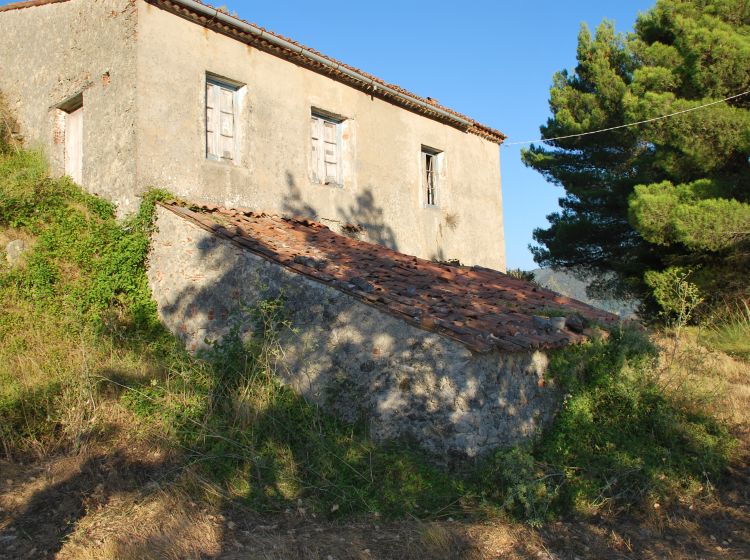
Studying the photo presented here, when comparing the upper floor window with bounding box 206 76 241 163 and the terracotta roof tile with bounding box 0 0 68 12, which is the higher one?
the terracotta roof tile with bounding box 0 0 68 12

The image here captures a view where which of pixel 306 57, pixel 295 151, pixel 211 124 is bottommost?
pixel 295 151

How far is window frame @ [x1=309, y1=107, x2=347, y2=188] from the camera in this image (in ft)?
35.8

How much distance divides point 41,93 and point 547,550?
35.1ft

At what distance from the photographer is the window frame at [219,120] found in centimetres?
945

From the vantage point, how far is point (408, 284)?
743cm

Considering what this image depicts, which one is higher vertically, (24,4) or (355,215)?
(24,4)

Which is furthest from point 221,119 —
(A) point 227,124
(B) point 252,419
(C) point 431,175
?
(B) point 252,419

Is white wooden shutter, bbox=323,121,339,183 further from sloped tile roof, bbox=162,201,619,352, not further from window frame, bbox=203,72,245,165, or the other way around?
window frame, bbox=203,72,245,165

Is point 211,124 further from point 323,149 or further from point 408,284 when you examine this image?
point 408,284

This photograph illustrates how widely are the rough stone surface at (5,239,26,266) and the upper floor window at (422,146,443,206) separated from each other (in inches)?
307

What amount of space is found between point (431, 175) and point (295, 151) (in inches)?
156

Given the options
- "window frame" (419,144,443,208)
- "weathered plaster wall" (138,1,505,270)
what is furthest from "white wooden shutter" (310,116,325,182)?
"window frame" (419,144,443,208)

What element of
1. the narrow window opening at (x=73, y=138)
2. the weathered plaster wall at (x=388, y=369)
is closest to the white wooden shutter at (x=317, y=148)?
the weathered plaster wall at (x=388, y=369)

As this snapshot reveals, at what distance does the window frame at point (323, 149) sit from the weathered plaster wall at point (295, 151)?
12 centimetres
